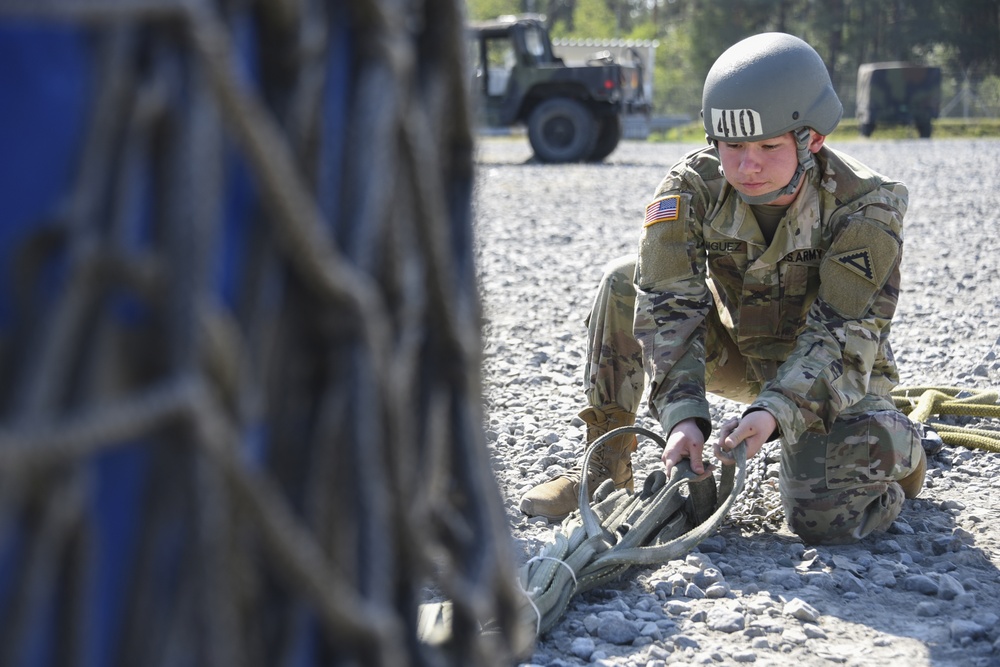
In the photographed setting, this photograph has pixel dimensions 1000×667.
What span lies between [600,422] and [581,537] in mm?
801

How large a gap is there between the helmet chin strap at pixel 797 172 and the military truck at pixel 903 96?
23.4m

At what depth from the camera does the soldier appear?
8.83ft

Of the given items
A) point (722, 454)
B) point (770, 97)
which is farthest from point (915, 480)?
point (770, 97)

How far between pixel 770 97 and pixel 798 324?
0.67 m

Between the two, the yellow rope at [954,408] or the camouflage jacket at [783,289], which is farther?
the yellow rope at [954,408]

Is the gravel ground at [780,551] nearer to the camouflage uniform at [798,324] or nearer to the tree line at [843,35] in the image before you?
the camouflage uniform at [798,324]

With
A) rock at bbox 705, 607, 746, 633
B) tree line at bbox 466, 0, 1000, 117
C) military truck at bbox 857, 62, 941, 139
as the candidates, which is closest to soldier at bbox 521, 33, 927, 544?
rock at bbox 705, 607, 746, 633

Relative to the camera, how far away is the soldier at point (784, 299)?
2.69 m

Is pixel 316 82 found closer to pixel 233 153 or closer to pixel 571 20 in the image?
pixel 233 153

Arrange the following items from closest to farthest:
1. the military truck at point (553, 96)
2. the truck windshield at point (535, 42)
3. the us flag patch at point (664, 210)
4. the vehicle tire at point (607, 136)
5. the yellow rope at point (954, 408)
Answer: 1. the us flag patch at point (664, 210)
2. the yellow rope at point (954, 408)
3. the military truck at point (553, 96)
4. the truck windshield at point (535, 42)
5. the vehicle tire at point (607, 136)

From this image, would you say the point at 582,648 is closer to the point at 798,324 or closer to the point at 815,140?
the point at 798,324

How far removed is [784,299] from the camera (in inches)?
119

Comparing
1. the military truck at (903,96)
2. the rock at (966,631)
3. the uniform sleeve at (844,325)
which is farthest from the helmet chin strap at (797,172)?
the military truck at (903,96)

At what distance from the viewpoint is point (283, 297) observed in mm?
868
